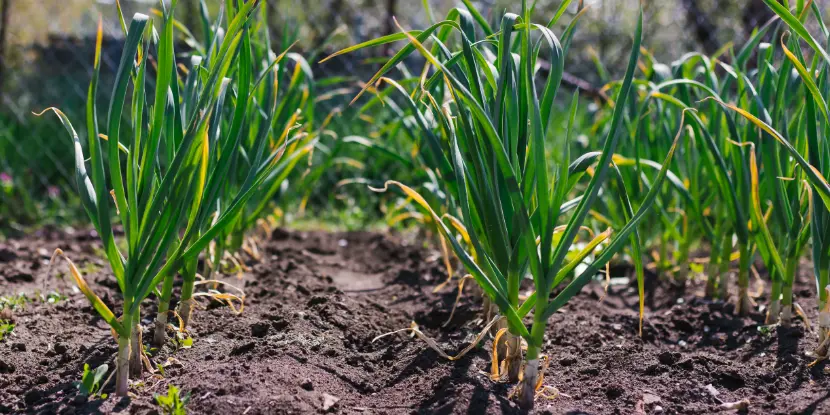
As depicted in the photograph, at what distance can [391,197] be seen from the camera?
172 inches

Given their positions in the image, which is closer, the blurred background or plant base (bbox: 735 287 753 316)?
plant base (bbox: 735 287 753 316)

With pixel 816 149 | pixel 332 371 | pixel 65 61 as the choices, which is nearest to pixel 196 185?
pixel 332 371

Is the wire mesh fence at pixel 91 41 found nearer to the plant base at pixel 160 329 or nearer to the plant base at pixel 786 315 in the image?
the plant base at pixel 160 329

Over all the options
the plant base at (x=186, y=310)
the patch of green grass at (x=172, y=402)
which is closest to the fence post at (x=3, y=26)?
the plant base at (x=186, y=310)

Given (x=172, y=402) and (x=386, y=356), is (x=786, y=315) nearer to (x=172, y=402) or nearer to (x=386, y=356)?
(x=386, y=356)

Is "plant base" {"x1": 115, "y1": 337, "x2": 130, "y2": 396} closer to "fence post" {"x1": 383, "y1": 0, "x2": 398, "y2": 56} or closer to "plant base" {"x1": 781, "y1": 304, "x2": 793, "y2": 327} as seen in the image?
"plant base" {"x1": 781, "y1": 304, "x2": 793, "y2": 327}

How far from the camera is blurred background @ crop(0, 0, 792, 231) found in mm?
4336

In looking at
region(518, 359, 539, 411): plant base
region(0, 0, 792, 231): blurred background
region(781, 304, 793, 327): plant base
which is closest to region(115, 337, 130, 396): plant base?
region(518, 359, 539, 411): plant base

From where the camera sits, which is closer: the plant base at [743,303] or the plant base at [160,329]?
the plant base at [160,329]

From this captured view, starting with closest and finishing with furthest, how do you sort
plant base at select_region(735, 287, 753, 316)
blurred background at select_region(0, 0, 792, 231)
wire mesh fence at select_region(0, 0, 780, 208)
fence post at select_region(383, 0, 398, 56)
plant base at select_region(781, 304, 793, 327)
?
1. plant base at select_region(781, 304, 793, 327)
2. plant base at select_region(735, 287, 753, 316)
3. blurred background at select_region(0, 0, 792, 231)
4. wire mesh fence at select_region(0, 0, 780, 208)
5. fence post at select_region(383, 0, 398, 56)

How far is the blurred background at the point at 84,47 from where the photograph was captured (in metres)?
4.34

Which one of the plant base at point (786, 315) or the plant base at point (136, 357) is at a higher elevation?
the plant base at point (136, 357)

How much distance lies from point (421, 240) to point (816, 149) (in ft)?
6.21

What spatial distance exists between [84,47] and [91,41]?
0.17m
